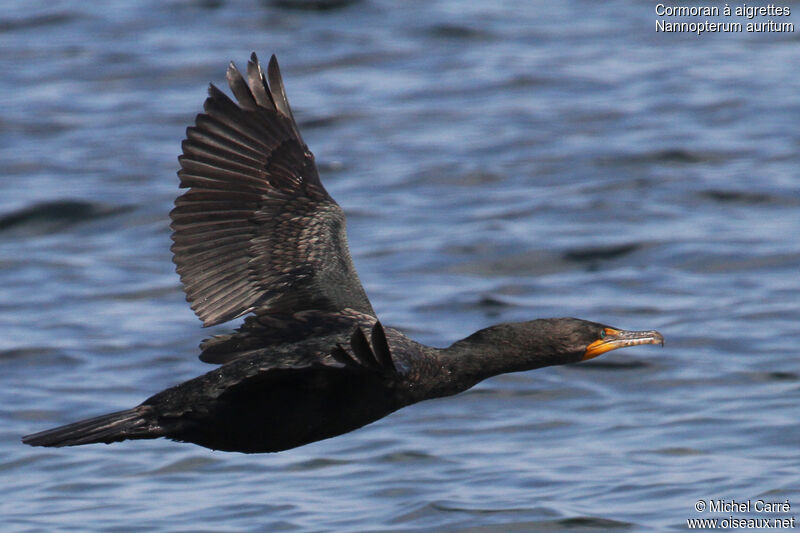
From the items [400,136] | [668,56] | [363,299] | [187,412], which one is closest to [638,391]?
[363,299]

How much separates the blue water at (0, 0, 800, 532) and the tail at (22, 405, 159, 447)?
4.89 ft

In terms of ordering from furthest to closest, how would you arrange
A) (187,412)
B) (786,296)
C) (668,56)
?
(668,56)
(786,296)
(187,412)

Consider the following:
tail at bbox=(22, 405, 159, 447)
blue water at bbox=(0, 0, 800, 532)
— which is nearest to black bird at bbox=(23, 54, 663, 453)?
tail at bbox=(22, 405, 159, 447)

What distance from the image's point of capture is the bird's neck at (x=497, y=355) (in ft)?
21.4

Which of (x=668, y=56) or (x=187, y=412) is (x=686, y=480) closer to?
(x=187, y=412)

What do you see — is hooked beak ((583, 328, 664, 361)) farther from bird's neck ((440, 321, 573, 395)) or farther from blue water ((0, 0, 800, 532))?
blue water ((0, 0, 800, 532))

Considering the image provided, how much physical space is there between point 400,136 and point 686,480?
6811mm

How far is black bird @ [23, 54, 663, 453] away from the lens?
608cm

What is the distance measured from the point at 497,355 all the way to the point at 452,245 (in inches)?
202

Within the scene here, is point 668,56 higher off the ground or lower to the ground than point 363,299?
higher

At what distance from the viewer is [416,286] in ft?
35.9

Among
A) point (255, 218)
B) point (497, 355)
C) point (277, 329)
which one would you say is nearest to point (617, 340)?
point (497, 355)

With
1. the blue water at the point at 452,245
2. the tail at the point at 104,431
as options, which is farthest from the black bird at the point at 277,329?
the blue water at the point at 452,245

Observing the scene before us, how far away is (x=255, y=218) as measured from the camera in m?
7.11
